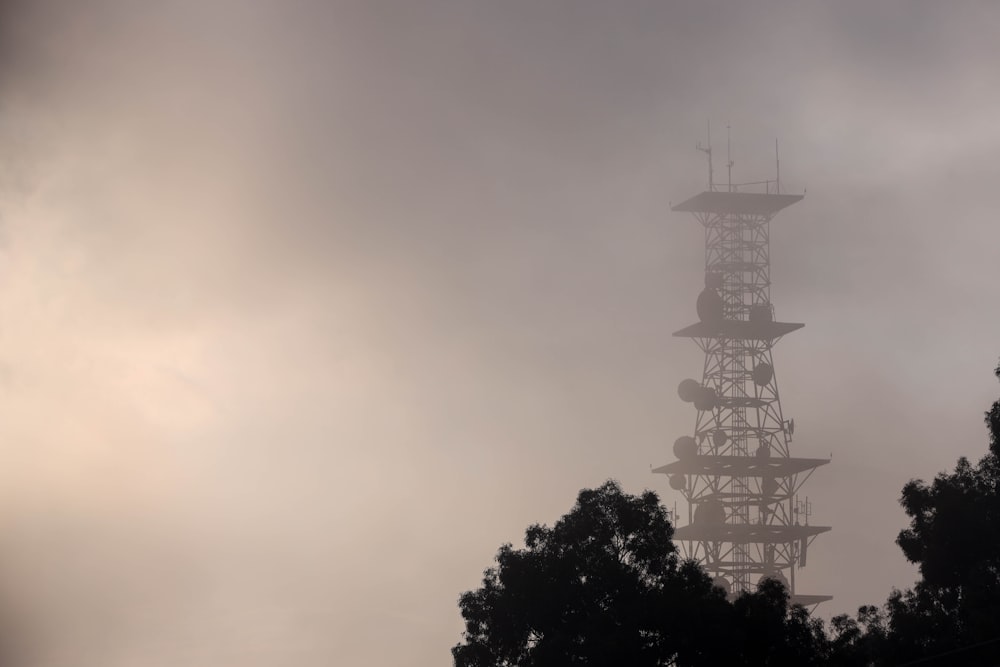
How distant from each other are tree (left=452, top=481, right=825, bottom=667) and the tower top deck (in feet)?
152

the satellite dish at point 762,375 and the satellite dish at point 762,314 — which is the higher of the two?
the satellite dish at point 762,314

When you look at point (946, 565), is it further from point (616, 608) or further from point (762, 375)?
point (762, 375)

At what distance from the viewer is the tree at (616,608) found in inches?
2172

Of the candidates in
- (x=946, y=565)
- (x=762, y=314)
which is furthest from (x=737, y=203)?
(x=946, y=565)

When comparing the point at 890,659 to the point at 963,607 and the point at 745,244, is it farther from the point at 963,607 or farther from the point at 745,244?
the point at 745,244

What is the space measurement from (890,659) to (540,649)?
1265 centimetres

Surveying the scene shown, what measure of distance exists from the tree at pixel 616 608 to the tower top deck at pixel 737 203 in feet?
152

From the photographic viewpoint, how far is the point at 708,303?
10338 cm

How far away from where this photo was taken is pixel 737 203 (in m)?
104

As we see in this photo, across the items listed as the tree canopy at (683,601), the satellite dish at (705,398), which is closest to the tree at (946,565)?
the tree canopy at (683,601)

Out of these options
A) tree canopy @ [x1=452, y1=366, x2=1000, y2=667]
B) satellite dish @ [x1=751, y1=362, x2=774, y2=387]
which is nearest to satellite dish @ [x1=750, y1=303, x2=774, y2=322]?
satellite dish @ [x1=751, y1=362, x2=774, y2=387]

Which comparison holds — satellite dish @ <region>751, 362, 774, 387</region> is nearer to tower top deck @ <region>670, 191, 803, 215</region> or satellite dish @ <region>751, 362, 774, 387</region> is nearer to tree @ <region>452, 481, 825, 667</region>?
tower top deck @ <region>670, 191, 803, 215</region>

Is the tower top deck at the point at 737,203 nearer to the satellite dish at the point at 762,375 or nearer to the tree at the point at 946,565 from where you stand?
the satellite dish at the point at 762,375

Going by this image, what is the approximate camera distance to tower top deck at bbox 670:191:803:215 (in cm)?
10325
